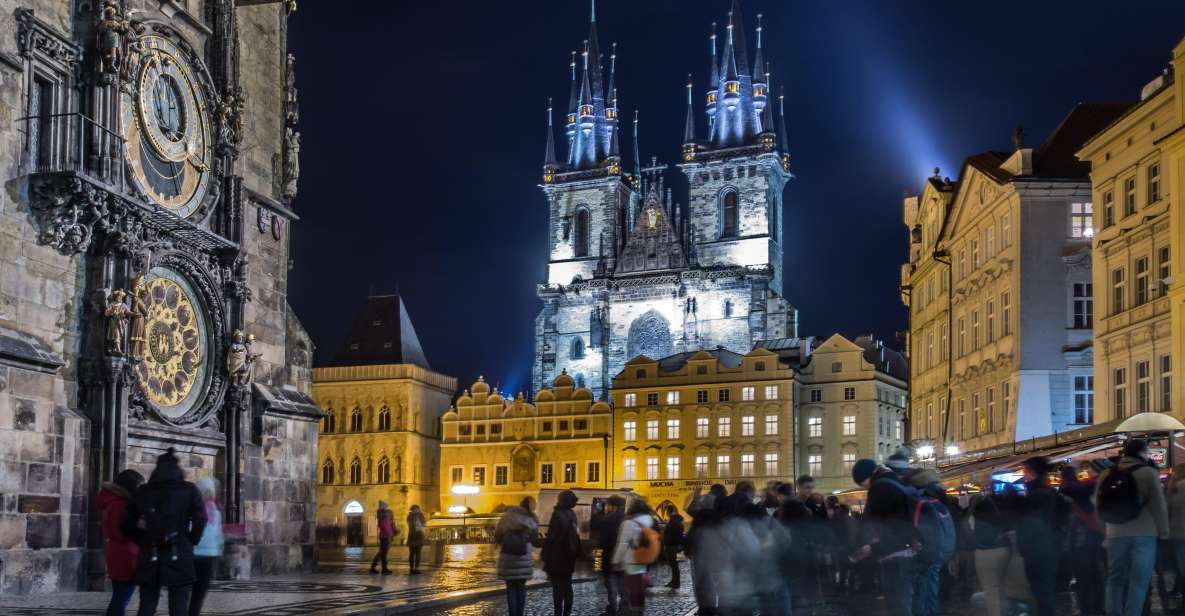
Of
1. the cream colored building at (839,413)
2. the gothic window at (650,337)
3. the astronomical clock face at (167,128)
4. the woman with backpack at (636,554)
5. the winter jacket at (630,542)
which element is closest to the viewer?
the woman with backpack at (636,554)

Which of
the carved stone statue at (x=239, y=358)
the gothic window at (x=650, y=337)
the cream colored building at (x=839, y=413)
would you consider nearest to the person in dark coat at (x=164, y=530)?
the carved stone statue at (x=239, y=358)

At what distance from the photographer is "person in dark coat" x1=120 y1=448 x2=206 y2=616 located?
36.6 feet

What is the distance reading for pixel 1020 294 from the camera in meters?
34.1

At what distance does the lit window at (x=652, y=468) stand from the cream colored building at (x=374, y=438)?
13.5 metres

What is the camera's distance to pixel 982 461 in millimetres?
28109

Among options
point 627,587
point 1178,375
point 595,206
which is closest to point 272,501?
point 627,587

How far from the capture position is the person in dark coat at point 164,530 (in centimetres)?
1116

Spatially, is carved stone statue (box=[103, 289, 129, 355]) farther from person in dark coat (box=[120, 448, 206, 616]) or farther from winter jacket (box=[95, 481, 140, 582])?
person in dark coat (box=[120, 448, 206, 616])

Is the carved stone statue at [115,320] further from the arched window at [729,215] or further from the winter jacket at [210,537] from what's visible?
the arched window at [729,215]

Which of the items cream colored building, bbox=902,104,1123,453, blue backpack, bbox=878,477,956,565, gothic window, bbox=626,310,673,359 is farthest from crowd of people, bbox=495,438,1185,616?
gothic window, bbox=626,310,673,359

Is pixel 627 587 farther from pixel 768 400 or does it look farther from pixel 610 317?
pixel 610 317

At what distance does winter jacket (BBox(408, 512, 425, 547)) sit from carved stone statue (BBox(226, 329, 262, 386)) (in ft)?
17.2

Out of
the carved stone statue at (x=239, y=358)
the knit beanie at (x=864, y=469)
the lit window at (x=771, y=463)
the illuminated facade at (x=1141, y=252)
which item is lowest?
the lit window at (x=771, y=463)

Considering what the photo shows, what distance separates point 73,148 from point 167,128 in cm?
264
